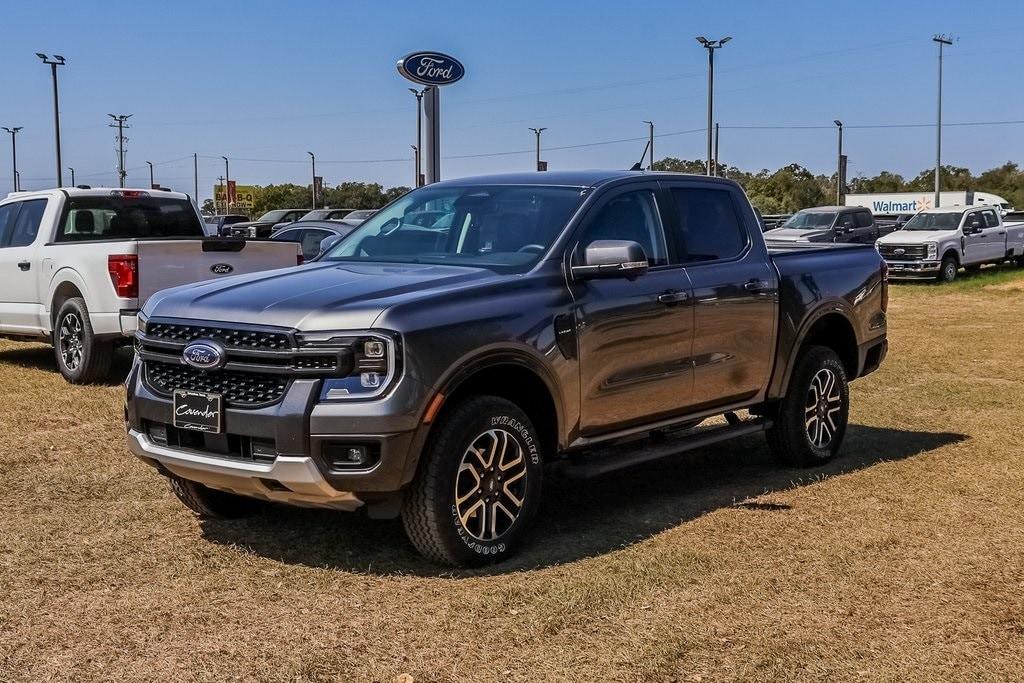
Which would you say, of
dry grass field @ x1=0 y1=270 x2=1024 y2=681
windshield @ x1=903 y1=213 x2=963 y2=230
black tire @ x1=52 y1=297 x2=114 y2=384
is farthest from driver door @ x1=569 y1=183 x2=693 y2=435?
windshield @ x1=903 y1=213 x2=963 y2=230

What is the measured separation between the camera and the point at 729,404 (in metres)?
7.23

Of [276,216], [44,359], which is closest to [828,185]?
[276,216]

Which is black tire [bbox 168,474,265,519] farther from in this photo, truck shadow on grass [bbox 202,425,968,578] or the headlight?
the headlight

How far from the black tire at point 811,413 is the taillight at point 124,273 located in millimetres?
5728

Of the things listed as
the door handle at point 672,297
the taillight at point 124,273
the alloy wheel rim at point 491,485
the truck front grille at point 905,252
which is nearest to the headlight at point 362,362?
the alloy wheel rim at point 491,485

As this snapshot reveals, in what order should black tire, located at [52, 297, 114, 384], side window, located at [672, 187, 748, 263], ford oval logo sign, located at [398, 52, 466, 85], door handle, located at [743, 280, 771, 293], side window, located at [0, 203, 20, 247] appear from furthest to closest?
ford oval logo sign, located at [398, 52, 466, 85], side window, located at [0, 203, 20, 247], black tire, located at [52, 297, 114, 384], door handle, located at [743, 280, 771, 293], side window, located at [672, 187, 748, 263]

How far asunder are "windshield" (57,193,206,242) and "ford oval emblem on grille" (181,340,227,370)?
6.92 metres

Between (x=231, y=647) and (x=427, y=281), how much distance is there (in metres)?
1.90

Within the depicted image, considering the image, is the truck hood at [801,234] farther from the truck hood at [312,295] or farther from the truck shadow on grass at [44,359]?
the truck hood at [312,295]

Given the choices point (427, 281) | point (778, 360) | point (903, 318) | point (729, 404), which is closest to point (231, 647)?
point (427, 281)

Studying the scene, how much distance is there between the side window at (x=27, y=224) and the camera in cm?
1221

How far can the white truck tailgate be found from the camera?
10531 millimetres

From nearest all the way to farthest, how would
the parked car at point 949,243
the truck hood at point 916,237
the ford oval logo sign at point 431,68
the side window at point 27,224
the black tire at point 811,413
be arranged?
the black tire at point 811,413, the side window at point 27,224, the ford oval logo sign at point 431,68, the parked car at point 949,243, the truck hood at point 916,237

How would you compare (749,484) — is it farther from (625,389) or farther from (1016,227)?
(1016,227)
